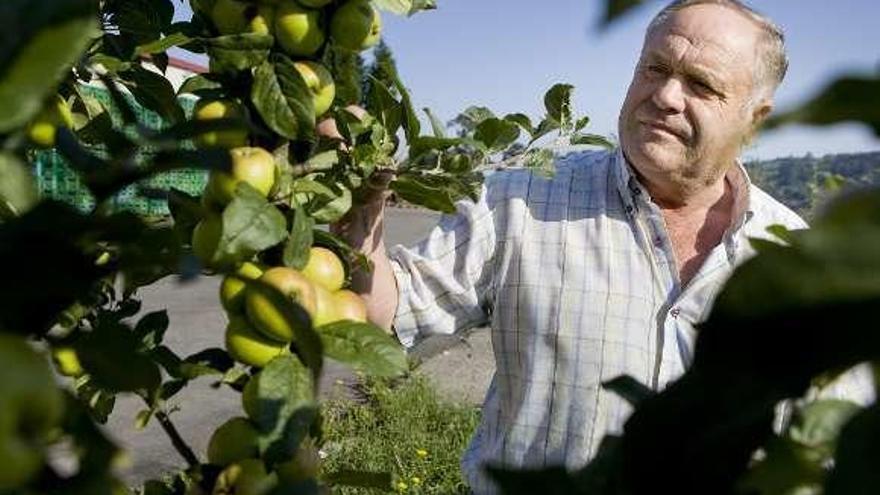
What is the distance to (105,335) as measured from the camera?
0.59 meters

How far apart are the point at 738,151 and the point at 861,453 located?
2187 mm

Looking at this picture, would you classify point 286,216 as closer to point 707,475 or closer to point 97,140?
point 97,140

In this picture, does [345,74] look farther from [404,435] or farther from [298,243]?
[404,435]

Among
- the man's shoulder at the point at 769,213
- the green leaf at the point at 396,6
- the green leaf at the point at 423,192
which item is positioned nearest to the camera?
the green leaf at the point at 396,6

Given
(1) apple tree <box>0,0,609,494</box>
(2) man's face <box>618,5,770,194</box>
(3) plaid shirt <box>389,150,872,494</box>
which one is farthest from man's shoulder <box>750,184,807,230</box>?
(1) apple tree <box>0,0,609,494</box>

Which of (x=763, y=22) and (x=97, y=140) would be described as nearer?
(x=97, y=140)

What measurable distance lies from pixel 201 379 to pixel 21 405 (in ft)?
18.9

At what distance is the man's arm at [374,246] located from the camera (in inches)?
57.9

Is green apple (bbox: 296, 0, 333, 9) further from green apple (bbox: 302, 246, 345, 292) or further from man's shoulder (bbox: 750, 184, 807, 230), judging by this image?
man's shoulder (bbox: 750, 184, 807, 230)

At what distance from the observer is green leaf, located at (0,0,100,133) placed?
1.49ft

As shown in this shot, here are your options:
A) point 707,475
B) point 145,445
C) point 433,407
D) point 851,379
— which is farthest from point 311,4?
point 433,407

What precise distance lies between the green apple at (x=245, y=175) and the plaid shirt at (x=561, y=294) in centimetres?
134

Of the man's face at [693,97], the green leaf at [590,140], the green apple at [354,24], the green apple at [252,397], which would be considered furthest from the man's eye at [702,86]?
the green apple at [252,397]

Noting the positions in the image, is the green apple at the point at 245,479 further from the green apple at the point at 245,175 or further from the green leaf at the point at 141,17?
the green leaf at the point at 141,17
